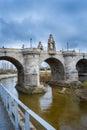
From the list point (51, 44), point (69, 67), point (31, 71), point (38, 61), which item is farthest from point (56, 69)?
point (31, 71)

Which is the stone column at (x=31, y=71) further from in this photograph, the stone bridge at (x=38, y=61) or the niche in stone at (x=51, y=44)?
the niche in stone at (x=51, y=44)

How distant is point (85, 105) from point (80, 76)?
21.2m

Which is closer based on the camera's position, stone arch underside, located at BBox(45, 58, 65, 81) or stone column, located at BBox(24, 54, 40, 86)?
stone column, located at BBox(24, 54, 40, 86)

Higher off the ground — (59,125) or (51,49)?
(51,49)

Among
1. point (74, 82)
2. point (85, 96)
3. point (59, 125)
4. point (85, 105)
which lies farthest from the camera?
point (74, 82)

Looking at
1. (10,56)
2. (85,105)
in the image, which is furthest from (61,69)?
(85,105)

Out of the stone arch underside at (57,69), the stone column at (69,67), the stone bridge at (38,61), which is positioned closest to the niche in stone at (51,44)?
the stone bridge at (38,61)

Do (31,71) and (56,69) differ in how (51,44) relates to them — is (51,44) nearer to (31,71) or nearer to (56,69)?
(56,69)

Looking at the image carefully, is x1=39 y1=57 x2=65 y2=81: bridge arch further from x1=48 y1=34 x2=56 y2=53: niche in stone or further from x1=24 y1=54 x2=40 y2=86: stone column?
x1=24 y1=54 x2=40 y2=86: stone column

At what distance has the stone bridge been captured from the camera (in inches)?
988

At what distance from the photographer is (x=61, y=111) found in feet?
46.7

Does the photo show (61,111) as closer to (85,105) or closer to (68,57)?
(85,105)

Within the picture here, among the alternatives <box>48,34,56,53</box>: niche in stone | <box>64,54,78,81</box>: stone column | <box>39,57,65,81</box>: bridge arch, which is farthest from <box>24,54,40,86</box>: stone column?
<box>64,54,78,81</box>: stone column

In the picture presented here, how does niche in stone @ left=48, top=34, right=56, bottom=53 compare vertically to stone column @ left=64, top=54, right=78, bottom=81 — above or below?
above
